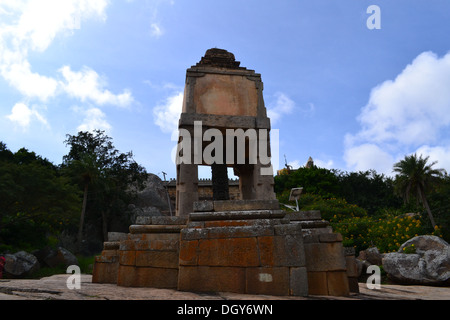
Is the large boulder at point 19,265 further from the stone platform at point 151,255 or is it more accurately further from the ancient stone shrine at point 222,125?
the stone platform at point 151,255

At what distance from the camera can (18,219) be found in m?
17.3

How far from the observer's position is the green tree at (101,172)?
79.1 feet

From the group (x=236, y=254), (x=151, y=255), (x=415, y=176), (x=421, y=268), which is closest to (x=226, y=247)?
(x=236, y=254)

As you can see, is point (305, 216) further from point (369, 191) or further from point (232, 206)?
point (369, 191)

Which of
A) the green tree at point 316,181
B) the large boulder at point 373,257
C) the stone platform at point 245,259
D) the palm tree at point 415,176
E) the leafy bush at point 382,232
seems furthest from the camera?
the green tree at point 316,181

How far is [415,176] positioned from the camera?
20.8 meters

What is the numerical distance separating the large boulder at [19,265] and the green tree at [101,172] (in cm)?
655

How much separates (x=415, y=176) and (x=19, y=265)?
2381cm

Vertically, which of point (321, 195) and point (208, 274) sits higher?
point (321, 195)

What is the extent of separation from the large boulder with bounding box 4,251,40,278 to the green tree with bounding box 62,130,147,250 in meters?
6.55

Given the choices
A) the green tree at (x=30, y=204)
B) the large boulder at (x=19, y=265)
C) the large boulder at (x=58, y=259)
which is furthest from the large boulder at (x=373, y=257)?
the large boulder at (x=19, y=265)
